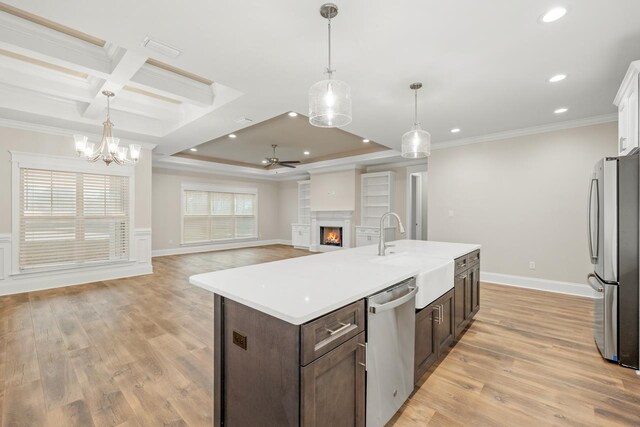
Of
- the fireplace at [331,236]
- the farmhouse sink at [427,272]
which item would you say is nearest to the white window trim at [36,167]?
the farmhouse sink at [427,272]

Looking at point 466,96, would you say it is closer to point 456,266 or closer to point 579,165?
point 456,266

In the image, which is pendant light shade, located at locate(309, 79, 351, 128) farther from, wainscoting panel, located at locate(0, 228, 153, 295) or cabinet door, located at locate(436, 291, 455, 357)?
wainscoting panel, located at locate(0, 228, 153, 295)

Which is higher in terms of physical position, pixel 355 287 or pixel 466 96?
pixel 466 96

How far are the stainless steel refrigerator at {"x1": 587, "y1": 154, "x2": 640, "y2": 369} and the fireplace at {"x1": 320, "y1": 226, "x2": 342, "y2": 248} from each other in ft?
21.8

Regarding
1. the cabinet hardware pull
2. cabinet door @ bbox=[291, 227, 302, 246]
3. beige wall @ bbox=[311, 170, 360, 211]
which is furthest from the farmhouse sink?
cabinet door @ bbox=[291, 227, 302, 246]

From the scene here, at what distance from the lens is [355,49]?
242 centimetres

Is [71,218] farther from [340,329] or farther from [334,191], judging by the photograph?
[334,191]

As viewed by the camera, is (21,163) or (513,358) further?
(21,163)

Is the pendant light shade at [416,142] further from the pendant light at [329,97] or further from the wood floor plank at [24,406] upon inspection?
the wood floor plank at [24,406]

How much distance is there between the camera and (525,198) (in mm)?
4688

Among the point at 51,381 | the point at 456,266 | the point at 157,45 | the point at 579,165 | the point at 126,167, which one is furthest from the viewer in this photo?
the point at 126,167

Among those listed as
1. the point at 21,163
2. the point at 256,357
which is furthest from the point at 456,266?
the point at 21,163

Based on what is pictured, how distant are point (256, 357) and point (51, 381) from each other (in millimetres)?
2011

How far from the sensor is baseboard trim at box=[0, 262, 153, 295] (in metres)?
4.30
